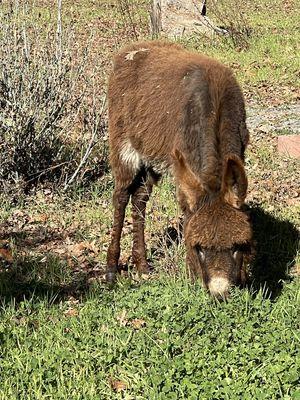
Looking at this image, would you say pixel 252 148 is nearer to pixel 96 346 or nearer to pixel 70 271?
pixel 70 271

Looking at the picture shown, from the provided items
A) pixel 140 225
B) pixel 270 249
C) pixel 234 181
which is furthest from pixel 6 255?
pixel 234 181

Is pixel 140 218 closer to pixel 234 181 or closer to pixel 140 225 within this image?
pixel 140 225

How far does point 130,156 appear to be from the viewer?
661cm

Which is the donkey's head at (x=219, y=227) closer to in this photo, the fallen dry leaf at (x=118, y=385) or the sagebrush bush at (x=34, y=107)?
the fallen dry leaf at (x=118, y=385)

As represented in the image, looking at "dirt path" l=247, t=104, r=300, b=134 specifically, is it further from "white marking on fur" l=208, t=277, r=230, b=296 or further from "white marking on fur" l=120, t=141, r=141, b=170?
"white marking on fur" l=208, t=277, r=230, b=296

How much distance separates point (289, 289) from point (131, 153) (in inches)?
89.3

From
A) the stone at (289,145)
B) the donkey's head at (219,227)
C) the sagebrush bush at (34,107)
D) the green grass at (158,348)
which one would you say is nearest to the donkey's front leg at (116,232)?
the green grass at (158,348)

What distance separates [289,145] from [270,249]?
3566 millimetres

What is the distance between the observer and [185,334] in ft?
14.5

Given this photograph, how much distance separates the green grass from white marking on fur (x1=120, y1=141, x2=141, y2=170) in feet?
5.78

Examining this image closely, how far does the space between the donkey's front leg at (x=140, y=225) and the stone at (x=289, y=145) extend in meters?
3.61

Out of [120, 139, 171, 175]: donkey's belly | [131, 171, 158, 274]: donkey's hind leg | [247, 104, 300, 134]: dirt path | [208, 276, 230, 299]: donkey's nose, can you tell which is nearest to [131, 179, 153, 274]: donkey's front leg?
[131, 171, 158, 274]: donkey's hind leg

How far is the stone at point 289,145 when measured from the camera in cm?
970

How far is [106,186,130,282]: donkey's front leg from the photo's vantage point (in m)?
6.64
